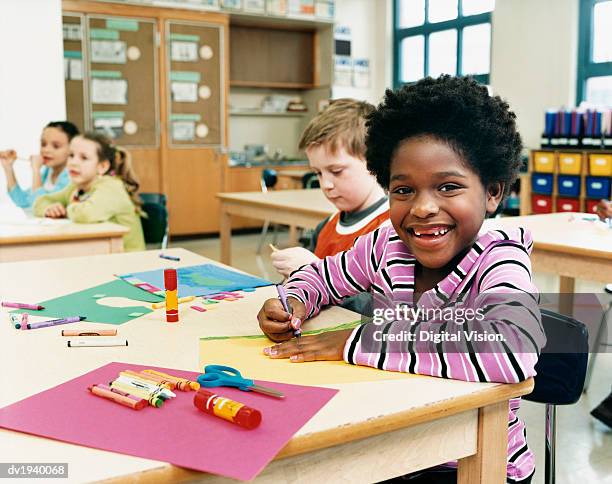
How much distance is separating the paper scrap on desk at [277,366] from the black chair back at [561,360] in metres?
0.35

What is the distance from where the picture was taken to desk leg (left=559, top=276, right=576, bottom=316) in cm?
297

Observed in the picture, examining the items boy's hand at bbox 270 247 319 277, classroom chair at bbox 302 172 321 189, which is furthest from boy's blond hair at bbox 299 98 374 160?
classroom chair at bbox 302 172 321 189

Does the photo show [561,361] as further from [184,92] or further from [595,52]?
[184,92]

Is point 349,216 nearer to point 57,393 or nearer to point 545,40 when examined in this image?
point 57,393

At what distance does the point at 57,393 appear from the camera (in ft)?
3.08

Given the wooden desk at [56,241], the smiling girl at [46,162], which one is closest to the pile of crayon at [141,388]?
the wooden desk at [56,241]

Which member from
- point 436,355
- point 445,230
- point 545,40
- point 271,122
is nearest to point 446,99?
point 445,230

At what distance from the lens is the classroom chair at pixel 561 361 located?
1210 mm

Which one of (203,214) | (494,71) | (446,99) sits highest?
(494,71)

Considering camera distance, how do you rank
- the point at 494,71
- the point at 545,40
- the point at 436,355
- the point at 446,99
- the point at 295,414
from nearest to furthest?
1. the point at 295,414
2. the point at 436,355
3. the point at 446,99
4. the point at 545,40
5. the point at 494,71

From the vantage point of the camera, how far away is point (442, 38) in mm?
7371

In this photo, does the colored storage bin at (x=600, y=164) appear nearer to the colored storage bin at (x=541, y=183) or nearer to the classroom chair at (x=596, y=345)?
the colored storage bin at (x=541, y=183)

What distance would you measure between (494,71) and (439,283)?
603 cm

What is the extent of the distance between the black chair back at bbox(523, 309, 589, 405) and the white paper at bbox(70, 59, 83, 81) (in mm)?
5898
